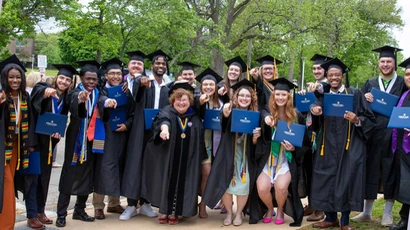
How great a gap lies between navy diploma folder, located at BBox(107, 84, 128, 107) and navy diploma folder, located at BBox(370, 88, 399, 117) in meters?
3.18

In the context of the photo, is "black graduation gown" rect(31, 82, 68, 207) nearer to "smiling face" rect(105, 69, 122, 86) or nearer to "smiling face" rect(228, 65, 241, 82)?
"smiling face" rect(105, 69, 122, 86)

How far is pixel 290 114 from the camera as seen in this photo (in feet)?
19.9

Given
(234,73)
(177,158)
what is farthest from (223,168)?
(234,73)

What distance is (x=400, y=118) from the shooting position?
5336 millimetres

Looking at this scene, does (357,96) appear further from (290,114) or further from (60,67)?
(60,67)

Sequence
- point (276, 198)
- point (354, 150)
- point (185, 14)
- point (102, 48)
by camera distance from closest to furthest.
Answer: point (354, 150) < point (276, 198) < point (102, 48) < point (185, 14)

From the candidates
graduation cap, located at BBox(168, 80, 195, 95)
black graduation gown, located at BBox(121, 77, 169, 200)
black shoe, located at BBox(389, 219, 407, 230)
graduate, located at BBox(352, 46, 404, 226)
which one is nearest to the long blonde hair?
graduate, located at BBox(352, 46, 404, 226)

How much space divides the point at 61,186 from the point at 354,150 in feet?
12.1

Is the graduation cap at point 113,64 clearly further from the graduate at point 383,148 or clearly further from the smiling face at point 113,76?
the graduate at point 383,148

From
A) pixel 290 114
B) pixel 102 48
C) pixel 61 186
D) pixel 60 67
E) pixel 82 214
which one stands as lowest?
pixel 82 214

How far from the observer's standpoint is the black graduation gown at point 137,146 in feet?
20.9

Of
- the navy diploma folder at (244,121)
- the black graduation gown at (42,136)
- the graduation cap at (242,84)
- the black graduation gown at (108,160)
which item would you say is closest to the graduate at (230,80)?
the graduation cap at (242,84)

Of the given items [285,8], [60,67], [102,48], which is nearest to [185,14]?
[102,48]

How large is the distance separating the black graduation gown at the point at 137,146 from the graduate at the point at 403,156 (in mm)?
3095
